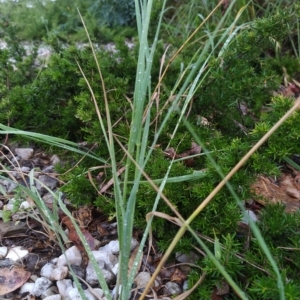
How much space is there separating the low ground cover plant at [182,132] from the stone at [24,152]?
10cm

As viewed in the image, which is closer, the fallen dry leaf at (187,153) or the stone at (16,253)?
the stone at (16,253)

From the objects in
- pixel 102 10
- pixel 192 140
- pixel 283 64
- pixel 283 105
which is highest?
pixel 102 10

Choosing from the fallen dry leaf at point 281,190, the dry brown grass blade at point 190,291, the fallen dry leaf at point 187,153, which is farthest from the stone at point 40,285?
the fallen dry leaf at point 281,190

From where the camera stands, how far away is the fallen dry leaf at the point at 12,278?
1.19m

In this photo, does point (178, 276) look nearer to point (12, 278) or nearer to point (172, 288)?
point (172, 288)

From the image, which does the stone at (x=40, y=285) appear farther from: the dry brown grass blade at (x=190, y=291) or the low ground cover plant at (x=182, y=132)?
the dry brown grass blade at (x=190, y=291)

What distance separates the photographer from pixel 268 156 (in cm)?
120

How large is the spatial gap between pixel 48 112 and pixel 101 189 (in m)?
0.54

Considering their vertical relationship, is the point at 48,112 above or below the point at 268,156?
above

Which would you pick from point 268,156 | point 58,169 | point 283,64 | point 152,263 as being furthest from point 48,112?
point 283,64

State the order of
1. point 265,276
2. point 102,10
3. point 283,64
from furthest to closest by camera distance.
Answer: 1. point 102,10
2. point 283,64
3. point 265,276

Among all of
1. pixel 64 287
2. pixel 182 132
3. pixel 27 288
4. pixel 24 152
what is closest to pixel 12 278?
pixel 27 288

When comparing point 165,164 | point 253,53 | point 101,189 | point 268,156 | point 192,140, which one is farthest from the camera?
point 253,53

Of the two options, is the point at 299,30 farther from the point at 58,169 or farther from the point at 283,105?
the point at 58,169
